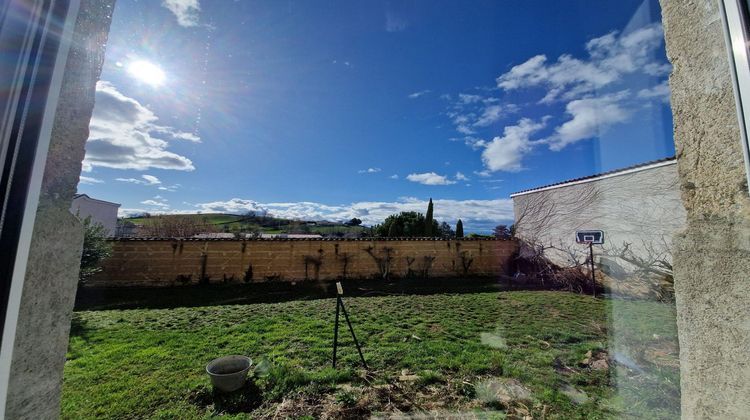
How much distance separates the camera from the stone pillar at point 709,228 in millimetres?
727

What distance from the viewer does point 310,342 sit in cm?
407

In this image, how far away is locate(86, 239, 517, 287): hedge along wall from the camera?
8.21 meters

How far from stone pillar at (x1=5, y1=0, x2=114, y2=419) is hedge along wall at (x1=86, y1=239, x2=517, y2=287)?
28.7 feet

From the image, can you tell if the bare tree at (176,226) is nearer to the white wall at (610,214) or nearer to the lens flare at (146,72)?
the lens flare at (146,72)

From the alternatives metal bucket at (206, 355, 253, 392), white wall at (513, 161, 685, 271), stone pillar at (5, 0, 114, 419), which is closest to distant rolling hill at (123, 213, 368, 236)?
white wall at (513, 161, 685, 271)

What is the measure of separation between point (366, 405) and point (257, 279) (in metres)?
7.22

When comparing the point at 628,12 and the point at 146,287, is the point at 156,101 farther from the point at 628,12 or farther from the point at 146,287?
the point at 146,287

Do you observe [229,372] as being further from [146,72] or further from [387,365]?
[146,72]

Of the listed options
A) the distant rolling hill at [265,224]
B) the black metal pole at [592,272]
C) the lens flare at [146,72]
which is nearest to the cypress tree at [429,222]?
the distant rolling hill at [265,224]

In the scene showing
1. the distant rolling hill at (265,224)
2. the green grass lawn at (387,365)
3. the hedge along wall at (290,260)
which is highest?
the distant rolling hill at (265,224)

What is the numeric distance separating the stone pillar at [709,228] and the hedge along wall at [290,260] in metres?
9.04

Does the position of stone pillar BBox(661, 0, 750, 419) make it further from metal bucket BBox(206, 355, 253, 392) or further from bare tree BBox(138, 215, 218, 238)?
bare tree BBox(138, 215, 218, 238)

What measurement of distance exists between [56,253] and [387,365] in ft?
10.8

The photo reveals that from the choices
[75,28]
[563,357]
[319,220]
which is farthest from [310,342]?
[319,220]
